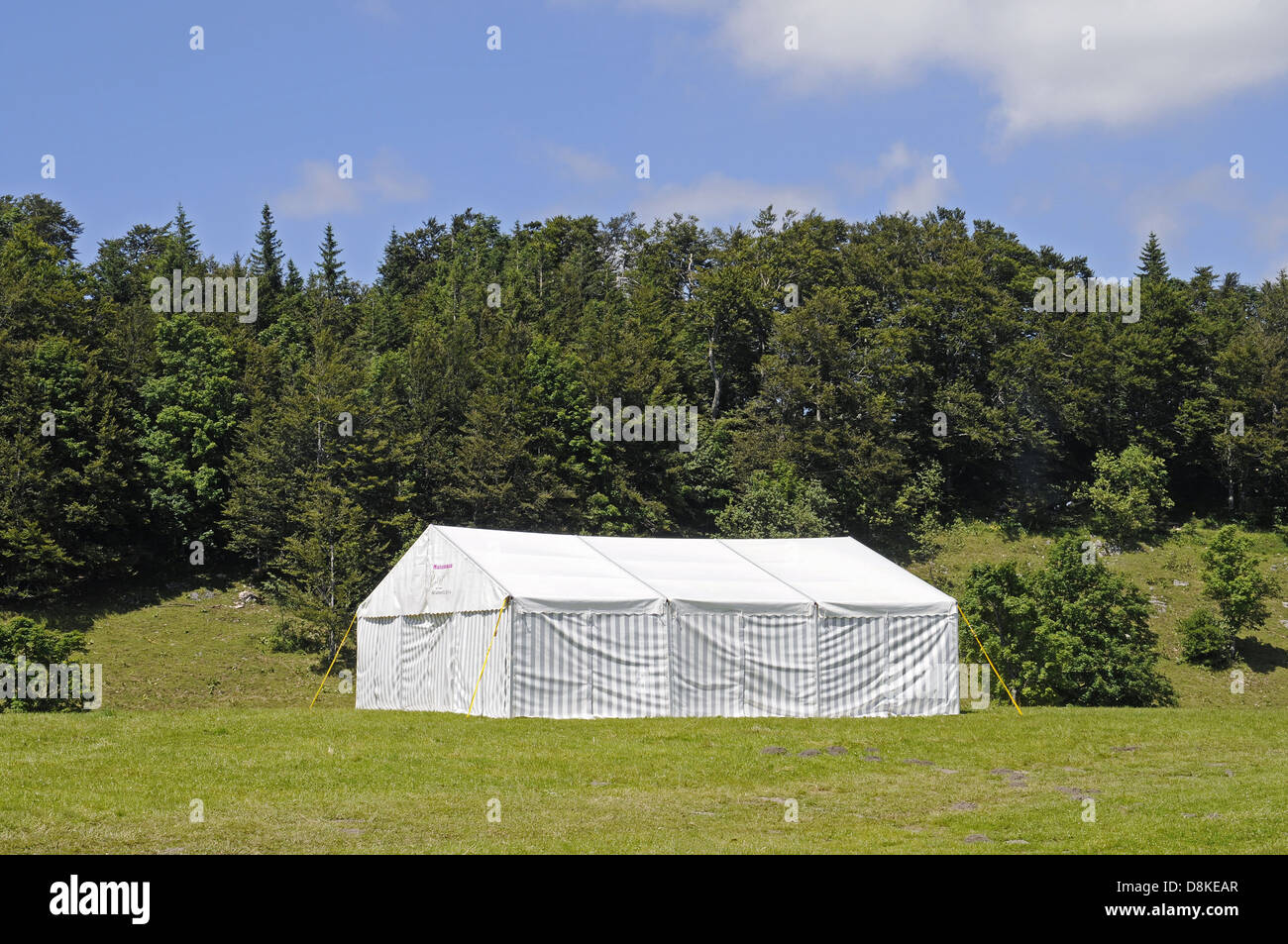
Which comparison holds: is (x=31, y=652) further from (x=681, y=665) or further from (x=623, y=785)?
(x=623, y=785)

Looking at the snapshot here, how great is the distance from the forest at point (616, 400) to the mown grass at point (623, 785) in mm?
27371

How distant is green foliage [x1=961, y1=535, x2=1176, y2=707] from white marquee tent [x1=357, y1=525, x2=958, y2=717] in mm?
11944

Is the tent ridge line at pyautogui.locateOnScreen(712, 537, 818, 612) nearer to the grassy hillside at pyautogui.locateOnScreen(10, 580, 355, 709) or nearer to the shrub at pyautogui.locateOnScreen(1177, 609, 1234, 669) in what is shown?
the grassy hillside at pyautogui.locateOnScreen(10, 580, 355, 709)

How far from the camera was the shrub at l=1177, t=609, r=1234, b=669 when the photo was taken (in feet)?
150

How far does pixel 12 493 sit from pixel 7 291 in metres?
11.3

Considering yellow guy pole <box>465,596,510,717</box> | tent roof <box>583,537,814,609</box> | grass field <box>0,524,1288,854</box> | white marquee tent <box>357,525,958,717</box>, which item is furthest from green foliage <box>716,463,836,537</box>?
yellow guy pole <box>465,596,510,717</box>

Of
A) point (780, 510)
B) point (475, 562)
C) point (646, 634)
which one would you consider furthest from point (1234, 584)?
point (475, 562)

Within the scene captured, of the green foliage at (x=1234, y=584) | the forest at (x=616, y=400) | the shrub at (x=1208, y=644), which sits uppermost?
the forest at (x=616, y=400)

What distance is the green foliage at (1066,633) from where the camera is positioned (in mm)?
36781

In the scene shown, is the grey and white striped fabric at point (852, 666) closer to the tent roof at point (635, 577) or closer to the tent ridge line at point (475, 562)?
the tent roof at point (635, 577)

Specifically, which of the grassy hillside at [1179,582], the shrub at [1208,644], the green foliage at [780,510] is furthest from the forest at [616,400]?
the shrub at [1208,644]

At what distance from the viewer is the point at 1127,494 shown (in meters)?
60.8
